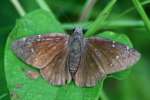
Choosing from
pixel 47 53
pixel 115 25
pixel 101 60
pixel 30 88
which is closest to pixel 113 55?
pixel 101 60

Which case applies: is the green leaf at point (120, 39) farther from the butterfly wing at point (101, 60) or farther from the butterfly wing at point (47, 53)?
the butterfly wing at point (47, 53)

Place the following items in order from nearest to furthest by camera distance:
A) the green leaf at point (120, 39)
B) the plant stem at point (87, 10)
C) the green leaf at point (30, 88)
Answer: the green leaf at point (30, 88), the green leaf at point (120, 39), the plant stem at point (87, 10)

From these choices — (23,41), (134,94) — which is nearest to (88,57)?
(23,41)

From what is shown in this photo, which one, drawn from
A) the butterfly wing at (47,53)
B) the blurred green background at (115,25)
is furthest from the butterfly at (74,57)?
the blurred green background at (115,25)

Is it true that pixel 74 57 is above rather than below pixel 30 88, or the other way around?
Answer: above

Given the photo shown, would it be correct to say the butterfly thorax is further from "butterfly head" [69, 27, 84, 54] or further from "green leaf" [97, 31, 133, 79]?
"green leaf" [97, 31, 133, 79]

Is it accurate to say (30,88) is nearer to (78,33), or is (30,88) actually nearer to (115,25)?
(78,33)
